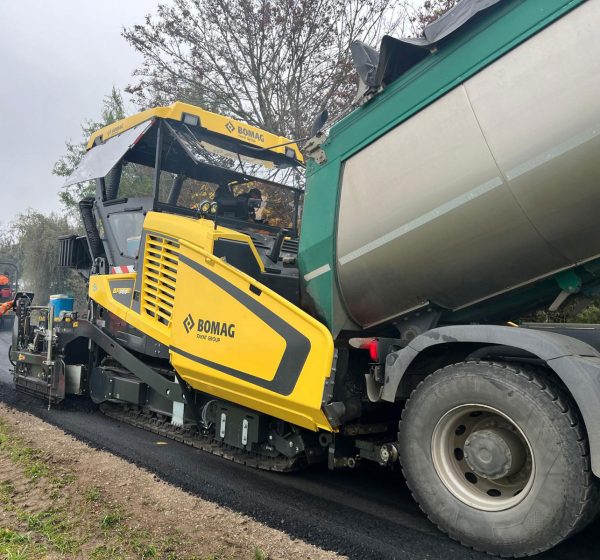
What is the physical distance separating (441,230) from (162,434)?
3589 mm

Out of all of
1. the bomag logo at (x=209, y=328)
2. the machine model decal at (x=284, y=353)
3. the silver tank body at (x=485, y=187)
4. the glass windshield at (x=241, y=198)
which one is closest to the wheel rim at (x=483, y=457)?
the silver tank body at (x=485, y=187)

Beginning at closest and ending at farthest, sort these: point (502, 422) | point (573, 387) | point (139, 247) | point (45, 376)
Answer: point (573, 387), point (502, 422), point (139, 247), point (45, 376)

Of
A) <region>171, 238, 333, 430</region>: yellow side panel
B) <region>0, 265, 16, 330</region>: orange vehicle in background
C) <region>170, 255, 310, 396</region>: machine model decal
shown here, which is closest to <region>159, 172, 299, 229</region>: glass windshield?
<region>171, 238, 333, 430</region>: yellow side panel

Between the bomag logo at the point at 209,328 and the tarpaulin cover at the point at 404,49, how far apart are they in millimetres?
1904

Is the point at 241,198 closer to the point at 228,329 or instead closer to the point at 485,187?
the point at 228,329

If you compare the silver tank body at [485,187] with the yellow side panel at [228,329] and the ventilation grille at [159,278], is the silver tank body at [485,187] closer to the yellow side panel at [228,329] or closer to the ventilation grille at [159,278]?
the yellow side panel at [228,329]

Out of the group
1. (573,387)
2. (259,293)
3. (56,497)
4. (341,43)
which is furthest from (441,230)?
(341,43)

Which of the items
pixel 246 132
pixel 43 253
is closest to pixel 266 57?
pixel 246 132

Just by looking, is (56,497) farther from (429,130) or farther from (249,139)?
(249,139)

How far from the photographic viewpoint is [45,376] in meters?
5.94

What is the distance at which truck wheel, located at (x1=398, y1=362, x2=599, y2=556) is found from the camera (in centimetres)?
230

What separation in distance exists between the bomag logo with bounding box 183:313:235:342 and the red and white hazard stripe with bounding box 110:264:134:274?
1.33 m

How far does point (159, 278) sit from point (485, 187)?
9.25 feet

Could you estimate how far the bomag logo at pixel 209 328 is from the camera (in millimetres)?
3615
